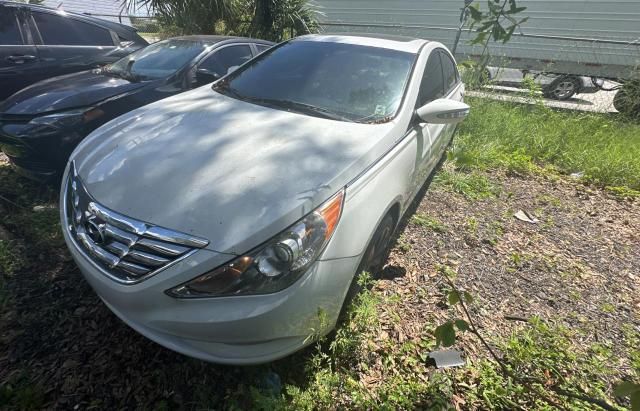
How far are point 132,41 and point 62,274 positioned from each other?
Result: 4221mm

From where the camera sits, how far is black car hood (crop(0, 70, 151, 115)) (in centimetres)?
304

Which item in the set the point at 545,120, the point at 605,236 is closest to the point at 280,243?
the point at 605,236

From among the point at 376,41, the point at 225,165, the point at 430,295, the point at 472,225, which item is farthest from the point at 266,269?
the point at 472,225

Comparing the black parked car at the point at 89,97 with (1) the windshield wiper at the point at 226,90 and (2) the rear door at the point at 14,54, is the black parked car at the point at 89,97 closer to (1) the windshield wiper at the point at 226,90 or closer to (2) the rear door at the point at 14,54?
(1) the windshield wiper at the point at 226,90

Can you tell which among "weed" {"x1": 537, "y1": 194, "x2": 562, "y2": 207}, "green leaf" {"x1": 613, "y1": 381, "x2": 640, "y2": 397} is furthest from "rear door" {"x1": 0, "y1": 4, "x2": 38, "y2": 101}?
"weed" {"x1": 537, "y1": 194, "x2": 562, "y2": 207}

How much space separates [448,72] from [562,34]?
6624 millimetres

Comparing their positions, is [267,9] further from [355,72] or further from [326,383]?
[326,383]

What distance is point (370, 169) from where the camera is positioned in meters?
1.95

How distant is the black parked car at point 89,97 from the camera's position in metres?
2.94

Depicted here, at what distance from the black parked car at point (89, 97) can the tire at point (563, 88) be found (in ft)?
28.2

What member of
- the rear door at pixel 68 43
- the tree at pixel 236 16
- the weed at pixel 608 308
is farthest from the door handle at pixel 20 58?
the weed at pixel 608 308

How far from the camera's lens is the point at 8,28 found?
4.35 m

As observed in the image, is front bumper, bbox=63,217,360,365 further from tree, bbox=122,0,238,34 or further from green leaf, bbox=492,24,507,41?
tree, bbox=122,0,238,34

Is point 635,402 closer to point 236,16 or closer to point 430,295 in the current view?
point 430,295
